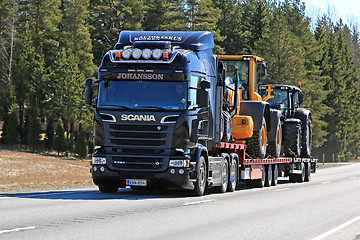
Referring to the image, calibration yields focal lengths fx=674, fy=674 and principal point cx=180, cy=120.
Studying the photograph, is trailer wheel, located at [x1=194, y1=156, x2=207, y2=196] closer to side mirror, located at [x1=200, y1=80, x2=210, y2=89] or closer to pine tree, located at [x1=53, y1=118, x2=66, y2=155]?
side mirror, located at [x1=200, y1=80, x2=210, y2=89]

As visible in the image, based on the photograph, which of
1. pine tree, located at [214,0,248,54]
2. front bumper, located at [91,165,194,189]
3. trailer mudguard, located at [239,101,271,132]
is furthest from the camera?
pine tree, located at [214,0,248,54]

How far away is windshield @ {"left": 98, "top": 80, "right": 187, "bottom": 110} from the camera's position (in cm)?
1705

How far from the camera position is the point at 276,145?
26.5 metres

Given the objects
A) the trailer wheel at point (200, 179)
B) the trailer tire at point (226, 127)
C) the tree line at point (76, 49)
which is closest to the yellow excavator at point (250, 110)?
the trailer tire at point (226, 127)

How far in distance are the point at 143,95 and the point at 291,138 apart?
1326 centimetres

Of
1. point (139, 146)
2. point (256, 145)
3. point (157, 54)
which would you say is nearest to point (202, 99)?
point (157, 54)

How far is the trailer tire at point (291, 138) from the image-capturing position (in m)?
28.8

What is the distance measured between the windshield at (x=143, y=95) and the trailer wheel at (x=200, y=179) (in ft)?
5.77

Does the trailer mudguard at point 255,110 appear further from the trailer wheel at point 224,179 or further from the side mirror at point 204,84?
the side mirror at point 204,84

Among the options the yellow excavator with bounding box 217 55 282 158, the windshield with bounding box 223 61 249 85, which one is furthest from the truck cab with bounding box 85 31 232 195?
the windshield with bounding box 223 61 249 85

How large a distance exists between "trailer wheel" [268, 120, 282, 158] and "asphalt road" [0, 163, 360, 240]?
25.8 feet

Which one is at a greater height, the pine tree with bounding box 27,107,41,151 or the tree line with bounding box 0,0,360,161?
the tree line with bounding box 0,0,360,161

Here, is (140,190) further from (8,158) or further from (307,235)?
(8,158)

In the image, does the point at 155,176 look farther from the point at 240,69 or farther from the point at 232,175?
the point at 240,69
